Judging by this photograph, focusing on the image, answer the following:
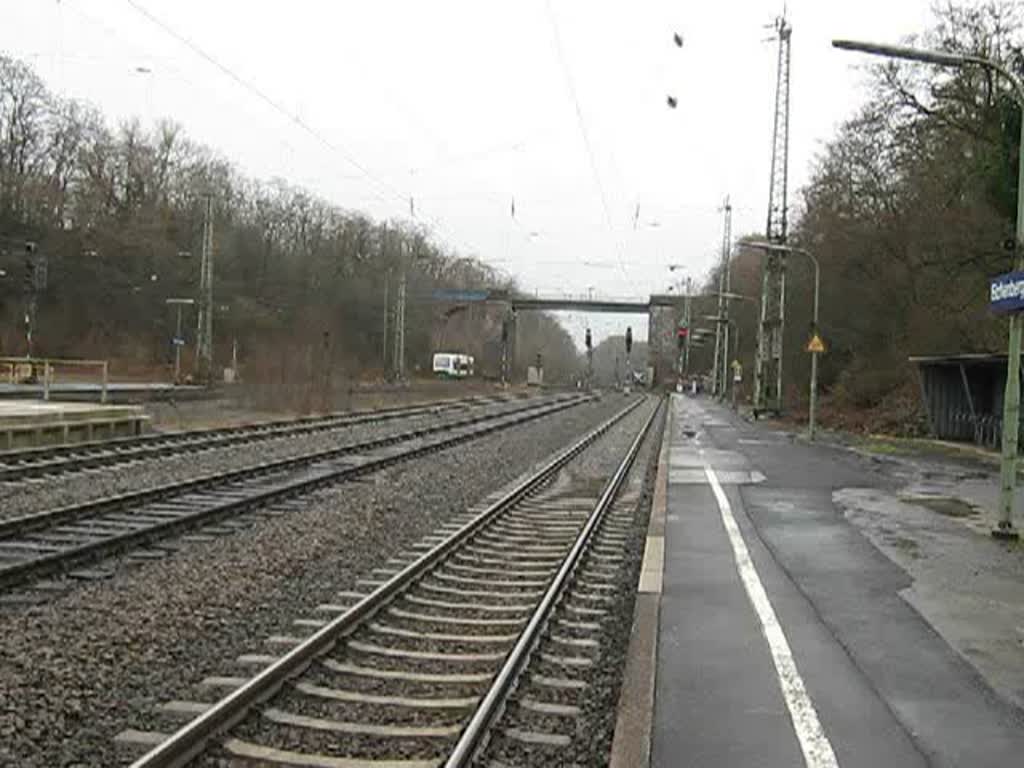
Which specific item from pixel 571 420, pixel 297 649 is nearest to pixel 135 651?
pixel 297 649

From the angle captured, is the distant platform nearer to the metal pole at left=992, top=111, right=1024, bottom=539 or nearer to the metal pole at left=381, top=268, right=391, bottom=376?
the metal pole at left=381, top=268, right=391, bottom=376

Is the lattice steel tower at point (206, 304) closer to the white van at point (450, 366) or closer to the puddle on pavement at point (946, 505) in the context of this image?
the puddle on pavement at point (946, 505)

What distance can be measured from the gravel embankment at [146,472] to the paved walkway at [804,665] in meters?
8.03

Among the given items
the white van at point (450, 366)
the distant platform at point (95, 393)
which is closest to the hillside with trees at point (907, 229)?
the distant platform at point (95, 393)

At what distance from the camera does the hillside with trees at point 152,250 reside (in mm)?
68688

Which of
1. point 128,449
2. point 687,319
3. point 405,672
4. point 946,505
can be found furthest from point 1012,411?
point 687,319

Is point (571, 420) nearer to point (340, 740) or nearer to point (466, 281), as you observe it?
point (340, 740)

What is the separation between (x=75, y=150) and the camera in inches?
2945

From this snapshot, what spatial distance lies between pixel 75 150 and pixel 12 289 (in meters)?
14.9

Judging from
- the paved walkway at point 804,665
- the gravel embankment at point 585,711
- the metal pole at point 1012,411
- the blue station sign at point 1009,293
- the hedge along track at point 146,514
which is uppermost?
the blue station sign at point 1009,293

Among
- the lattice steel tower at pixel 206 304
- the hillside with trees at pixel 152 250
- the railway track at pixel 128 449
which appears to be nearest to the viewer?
the railway track at pixel 128 449

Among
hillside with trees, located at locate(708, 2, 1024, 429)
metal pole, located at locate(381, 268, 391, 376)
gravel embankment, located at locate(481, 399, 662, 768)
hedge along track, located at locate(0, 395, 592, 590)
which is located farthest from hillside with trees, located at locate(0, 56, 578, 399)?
gravel embankment, located at locate(481, 399, 662, 768)

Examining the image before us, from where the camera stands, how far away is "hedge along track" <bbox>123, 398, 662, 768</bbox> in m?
5.58

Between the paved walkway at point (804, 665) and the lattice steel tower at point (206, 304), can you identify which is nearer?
the paved walkway at point (804, 665)
